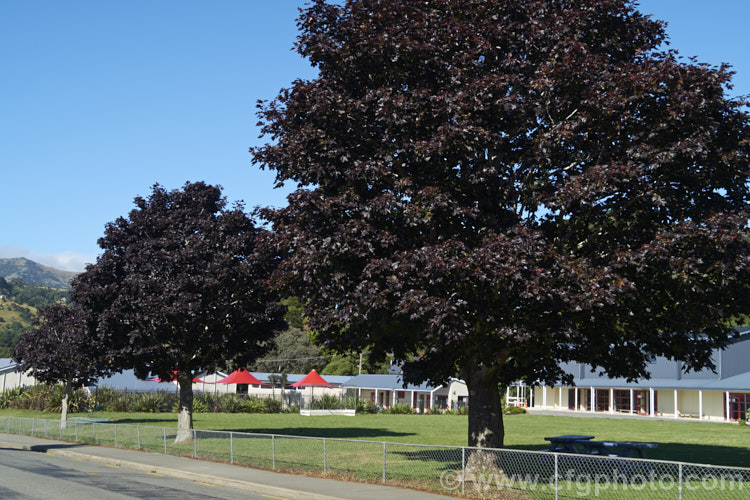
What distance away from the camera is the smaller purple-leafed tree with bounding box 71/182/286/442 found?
25.8m

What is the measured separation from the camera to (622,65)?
1612 cm

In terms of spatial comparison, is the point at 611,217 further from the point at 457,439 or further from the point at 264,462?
the point at 457,439

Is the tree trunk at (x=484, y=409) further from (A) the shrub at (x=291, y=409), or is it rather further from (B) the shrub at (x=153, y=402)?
(A) the shrub at (x=291, y=409)

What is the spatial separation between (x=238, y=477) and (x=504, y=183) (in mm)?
9972

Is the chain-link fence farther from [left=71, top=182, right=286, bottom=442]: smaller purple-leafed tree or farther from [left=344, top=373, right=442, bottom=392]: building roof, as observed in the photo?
[left=344, top=373, right=442, bottom=392]: building roof

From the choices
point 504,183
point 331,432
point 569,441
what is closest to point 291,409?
point 331,432

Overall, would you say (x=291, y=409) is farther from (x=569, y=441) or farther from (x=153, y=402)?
(x=569, y=441)

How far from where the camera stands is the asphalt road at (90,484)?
48.3 ft

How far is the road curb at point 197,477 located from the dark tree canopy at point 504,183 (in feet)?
12.2

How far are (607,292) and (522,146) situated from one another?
15.5 ft

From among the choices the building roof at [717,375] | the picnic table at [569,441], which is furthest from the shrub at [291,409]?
the picnic table at [569,441]

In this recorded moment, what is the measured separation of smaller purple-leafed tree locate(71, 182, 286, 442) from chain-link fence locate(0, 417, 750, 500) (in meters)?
3.50

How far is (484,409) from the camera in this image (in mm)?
17906

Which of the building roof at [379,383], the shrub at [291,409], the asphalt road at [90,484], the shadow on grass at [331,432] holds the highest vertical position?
the asphalt road at [90,484]
